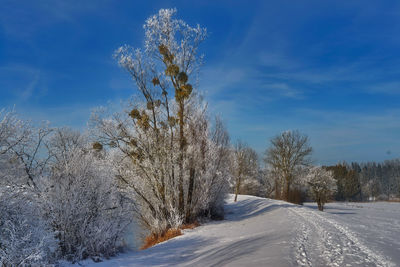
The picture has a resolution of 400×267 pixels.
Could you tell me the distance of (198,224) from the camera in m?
12.9

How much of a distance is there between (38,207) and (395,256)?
26.7ft

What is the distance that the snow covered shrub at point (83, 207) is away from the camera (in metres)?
7.20

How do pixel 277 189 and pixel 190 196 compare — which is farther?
pixel 277 189

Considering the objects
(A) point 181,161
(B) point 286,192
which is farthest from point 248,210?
(B) point 286,192

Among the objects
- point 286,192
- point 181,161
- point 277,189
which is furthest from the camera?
point 277,189

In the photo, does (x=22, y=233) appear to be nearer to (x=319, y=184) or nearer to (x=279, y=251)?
(x=279, y=251)

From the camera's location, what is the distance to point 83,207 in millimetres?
7551

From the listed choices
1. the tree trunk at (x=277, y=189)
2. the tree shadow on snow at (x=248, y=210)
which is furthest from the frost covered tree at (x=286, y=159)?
the tree shadow on snow at (x=248, y=210)

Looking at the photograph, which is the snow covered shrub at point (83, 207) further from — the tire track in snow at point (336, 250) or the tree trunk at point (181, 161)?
the tire track in snow at point (336, 250)

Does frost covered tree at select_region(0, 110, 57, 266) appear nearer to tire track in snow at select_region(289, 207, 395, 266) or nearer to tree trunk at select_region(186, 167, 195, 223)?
tire track in snow at select_region(289, 207, 395, 266)

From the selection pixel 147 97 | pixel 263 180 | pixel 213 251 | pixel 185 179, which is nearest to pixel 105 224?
pixel 213 251

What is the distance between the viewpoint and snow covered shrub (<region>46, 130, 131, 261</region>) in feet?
23.6

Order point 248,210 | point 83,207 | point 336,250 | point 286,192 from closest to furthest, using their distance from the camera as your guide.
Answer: point 336,250
point 83,207
point 248,210
point 286,192

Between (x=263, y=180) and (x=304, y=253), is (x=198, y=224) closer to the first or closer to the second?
(x=304, y=253)
